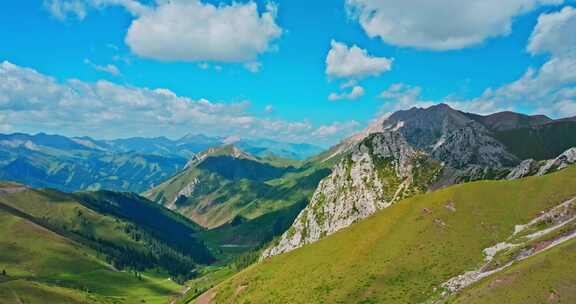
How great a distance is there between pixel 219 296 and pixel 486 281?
8671 centimetres

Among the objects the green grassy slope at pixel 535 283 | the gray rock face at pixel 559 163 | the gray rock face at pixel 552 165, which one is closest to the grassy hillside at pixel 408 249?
the green grassy slope at pixel 535 283

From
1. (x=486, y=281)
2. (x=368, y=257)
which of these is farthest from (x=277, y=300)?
(x=486, y=281)

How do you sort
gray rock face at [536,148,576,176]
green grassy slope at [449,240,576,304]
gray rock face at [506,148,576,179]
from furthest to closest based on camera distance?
gray rock face at [536,148,576,176]
gray rock face at [506,148,576,179]
green grassy slope at [449,240,576,304]

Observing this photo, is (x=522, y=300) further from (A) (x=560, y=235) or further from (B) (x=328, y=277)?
(B) (x=328, y=277)

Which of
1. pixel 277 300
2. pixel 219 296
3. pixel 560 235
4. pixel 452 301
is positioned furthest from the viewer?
pixel 219 296

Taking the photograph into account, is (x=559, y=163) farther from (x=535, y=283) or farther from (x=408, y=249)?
(x=535, y=283)

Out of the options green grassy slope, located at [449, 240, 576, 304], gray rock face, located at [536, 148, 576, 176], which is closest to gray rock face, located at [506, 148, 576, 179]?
gray rock face, located at [536, 148, 576, 176]

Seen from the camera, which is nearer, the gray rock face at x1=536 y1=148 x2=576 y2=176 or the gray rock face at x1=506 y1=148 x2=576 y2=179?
the gray rock face at x1=506 y1=148 x2=576 y2=179

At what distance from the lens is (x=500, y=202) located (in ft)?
416

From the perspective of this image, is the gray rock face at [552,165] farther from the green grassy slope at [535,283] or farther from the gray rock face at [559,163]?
the green grassy slope at [535,283]

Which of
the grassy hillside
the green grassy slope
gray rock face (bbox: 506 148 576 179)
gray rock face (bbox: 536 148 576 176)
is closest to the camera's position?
the green grassy slope

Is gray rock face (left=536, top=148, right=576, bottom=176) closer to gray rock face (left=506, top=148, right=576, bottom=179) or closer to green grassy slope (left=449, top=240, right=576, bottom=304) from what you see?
gray rock face (left=506, top=148, right=576, bottom=179)

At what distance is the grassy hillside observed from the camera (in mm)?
102562

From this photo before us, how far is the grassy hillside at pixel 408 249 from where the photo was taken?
10256 centimetres
